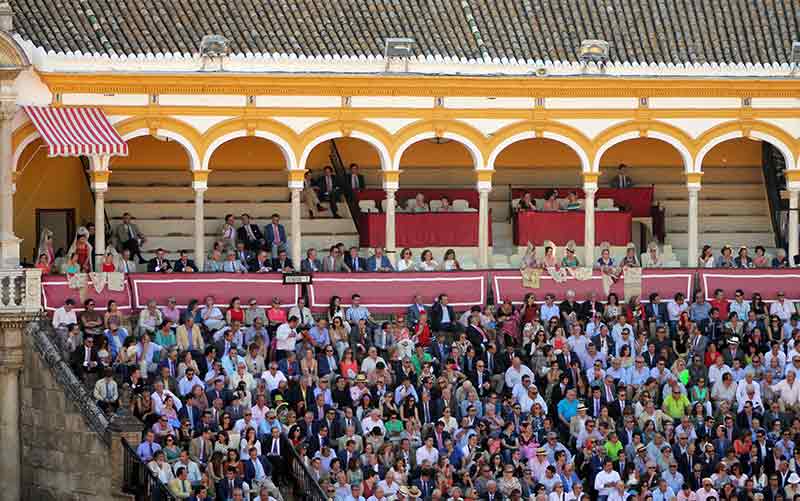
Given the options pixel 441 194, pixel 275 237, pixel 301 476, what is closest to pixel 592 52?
pixel 441 194

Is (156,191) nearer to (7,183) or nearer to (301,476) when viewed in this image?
(7,183)

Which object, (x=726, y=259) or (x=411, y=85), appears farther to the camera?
(x=726, y=259)

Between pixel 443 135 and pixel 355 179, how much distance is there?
2.31m

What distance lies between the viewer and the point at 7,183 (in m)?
50.5

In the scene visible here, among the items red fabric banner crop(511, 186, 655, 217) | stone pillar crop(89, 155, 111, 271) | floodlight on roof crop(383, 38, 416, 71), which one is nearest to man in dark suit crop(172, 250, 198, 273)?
stone pillar crop(89, 155, 111, 271)

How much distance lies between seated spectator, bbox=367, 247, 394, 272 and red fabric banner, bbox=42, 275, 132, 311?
5.01 m

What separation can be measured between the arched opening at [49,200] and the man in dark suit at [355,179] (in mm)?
5152

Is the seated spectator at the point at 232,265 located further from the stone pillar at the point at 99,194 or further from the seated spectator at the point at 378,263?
the seated spectator at the point at 378,263

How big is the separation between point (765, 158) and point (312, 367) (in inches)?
527

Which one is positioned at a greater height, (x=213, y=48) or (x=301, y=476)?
(x=213, y=48)

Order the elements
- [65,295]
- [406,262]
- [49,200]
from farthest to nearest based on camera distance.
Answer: [49,200], [406,262], [65,295]

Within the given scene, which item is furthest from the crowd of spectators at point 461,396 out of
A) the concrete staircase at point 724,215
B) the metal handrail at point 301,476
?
the concrete staircase at point 724,215

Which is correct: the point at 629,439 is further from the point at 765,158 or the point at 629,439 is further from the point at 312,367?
the point at 765,158

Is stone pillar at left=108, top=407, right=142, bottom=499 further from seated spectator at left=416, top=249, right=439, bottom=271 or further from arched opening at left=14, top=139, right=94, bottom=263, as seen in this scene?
seated spectator at left=416, top=249, right=439, bottom=271
